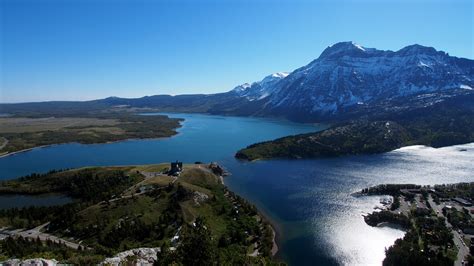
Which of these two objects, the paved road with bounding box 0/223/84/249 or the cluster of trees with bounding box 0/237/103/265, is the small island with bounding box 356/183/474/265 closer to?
the cluster of trees with bounding box 0/237/103/265

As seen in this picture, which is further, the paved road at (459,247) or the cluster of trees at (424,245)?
the paved road at (459,247)

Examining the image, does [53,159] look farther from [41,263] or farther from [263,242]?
[41,263]

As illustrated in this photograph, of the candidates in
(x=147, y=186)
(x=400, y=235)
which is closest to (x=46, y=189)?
(x=147, y=186)

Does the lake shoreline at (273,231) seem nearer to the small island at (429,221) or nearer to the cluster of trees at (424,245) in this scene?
the cluster of trees at (424,245)

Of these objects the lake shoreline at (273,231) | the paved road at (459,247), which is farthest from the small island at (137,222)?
the paved road at (459,247)

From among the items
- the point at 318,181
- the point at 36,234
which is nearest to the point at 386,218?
the point at 318,181

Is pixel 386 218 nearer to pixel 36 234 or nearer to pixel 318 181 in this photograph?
pixel 318 181
